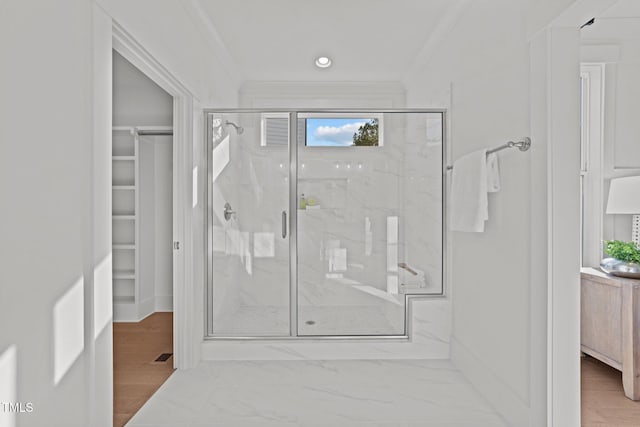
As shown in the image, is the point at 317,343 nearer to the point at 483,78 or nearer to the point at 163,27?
the point at 483,78

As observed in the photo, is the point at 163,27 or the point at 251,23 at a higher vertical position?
the point at 251,23

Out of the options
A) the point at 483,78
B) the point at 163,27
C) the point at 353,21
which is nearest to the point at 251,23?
the point at 353,21

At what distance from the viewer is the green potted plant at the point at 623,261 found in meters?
2.51

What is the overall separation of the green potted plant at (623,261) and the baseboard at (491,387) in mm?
986

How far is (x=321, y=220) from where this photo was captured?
13.0 ft

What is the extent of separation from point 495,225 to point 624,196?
1085 millimetres

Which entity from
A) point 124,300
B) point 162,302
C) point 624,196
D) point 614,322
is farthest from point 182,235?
point 624,196

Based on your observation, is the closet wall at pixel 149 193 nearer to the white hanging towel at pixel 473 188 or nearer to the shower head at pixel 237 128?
the shower head at pixel 237 128

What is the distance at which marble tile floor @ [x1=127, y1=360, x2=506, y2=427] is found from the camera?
87.7 inches

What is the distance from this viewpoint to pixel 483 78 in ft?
8.41

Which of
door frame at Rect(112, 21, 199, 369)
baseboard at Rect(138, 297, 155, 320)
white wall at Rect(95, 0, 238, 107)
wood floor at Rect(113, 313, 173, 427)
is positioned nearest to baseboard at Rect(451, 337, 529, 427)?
door frame at Rect(112, 21, 199, 369)

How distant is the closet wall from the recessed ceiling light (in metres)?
1.54

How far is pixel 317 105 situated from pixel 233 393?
314cm

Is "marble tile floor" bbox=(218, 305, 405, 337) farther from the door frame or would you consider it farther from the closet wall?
the closet wall
